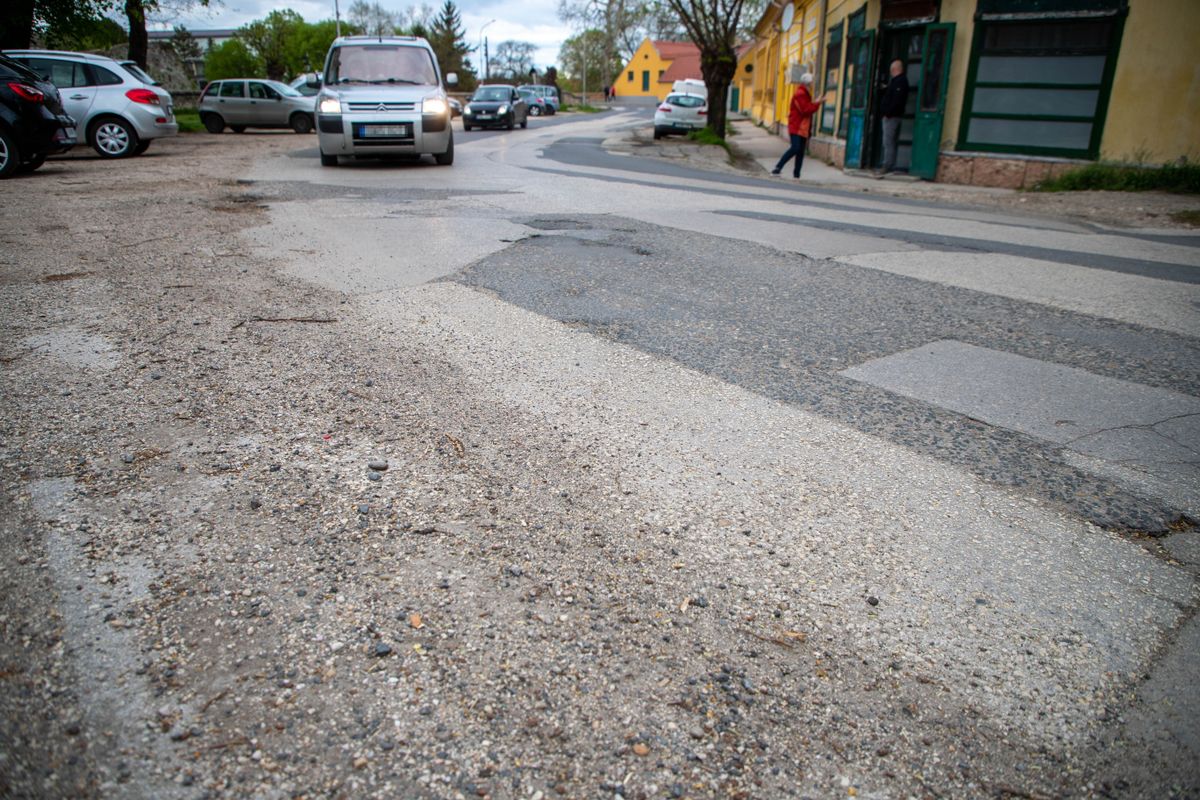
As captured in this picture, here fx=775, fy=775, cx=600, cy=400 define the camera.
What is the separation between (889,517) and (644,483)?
0.87m

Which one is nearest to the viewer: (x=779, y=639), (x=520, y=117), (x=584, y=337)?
(x=779, y=639)

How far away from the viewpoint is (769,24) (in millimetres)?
34125

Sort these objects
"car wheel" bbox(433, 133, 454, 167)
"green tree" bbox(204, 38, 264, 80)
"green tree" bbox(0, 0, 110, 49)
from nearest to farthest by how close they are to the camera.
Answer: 1. "car wheel" bbox(433, 133, 454, 167)
2. "green tree" bbox(0, 0, 110, 49)
3. "green tree" bbox(204, 38, 264, 80)

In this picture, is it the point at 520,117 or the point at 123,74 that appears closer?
the point at 123,74

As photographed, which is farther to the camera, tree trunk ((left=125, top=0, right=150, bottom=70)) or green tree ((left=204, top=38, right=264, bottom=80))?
green tree ((left=204, top=38, right=264, bottom=80))

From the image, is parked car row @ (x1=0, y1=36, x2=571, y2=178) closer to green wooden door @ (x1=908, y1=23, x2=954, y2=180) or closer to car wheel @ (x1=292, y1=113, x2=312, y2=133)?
green wooden door @ (x1=908, y1=23, x2=954, y2=180)

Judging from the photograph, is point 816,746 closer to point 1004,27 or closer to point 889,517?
point 889,517

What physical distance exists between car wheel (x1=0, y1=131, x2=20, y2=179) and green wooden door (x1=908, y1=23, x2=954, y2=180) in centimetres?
1538

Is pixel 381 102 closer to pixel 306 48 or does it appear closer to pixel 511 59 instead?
pixel 306 48

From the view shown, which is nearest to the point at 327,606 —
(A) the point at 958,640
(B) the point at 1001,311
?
(A) the point at 958,640

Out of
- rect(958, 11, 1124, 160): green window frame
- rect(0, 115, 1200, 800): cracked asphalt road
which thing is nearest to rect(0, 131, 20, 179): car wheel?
rect(0, 115, 1200, 800): cracked asphalt road

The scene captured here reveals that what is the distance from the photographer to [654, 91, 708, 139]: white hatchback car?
26.0 metres

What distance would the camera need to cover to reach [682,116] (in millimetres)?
26062

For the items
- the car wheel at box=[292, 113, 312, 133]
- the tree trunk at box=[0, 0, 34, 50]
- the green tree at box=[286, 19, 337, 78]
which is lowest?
the car wheel at box=[292, 113, 312, 133]
